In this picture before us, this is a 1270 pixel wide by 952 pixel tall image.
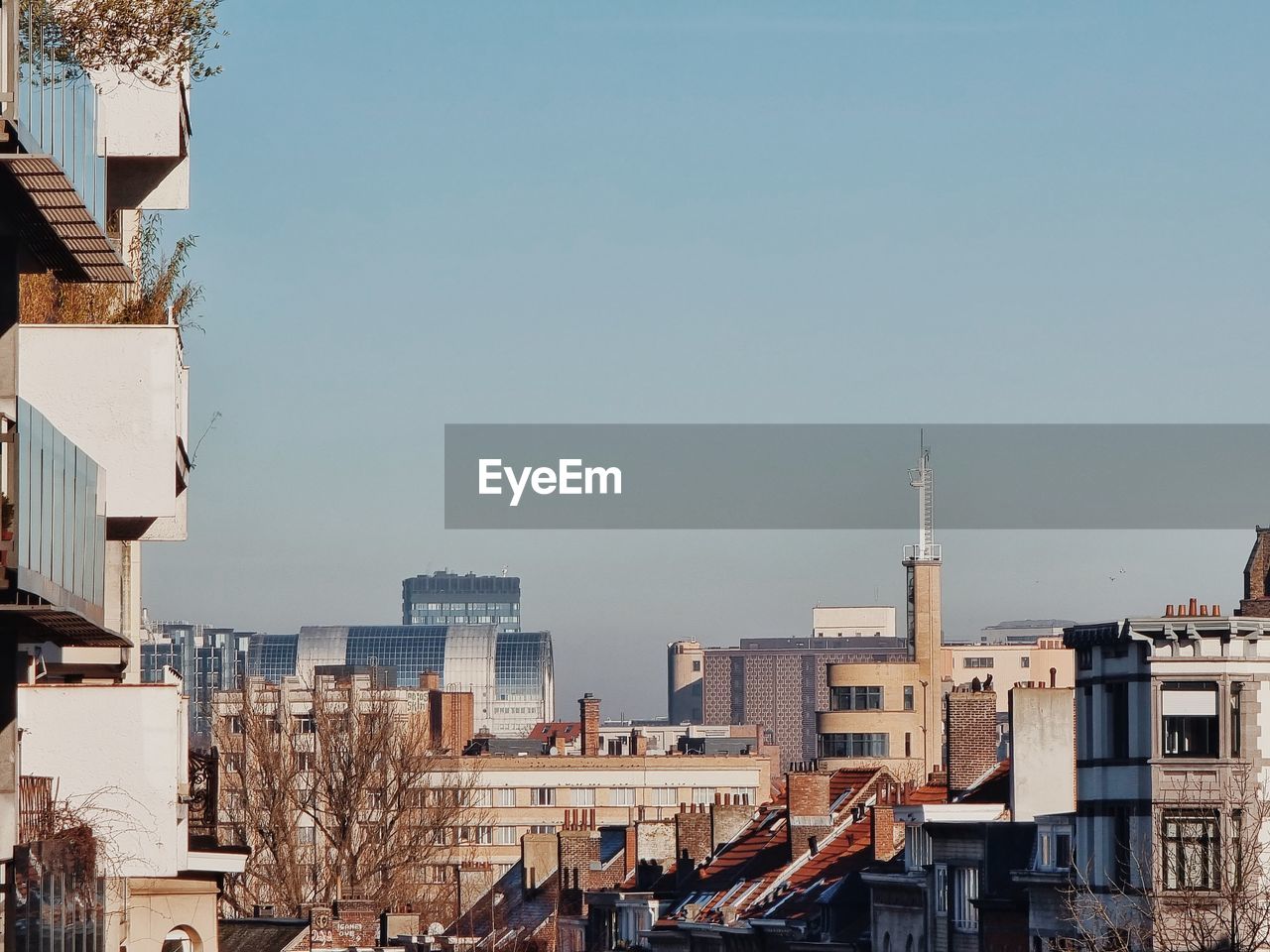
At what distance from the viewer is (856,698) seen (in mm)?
133250

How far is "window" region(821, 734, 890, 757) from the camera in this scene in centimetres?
13112

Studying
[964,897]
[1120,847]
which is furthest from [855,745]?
[1120,847]

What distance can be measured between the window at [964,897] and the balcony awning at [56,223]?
1539 inches

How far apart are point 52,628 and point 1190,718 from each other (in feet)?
110

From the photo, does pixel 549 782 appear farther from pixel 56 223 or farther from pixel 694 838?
pixel 56 223

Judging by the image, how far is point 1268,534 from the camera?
80.4 metres

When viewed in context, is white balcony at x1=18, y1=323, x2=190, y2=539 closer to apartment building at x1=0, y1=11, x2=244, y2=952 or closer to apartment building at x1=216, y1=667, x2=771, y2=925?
apartment building at x1=0, y1=11, x2=244, y2=952

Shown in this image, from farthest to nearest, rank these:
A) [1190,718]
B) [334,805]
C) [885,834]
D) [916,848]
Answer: [334,805] < [885,834] < [916,848] < [1190,718]

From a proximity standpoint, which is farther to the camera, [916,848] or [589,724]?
[589,724]

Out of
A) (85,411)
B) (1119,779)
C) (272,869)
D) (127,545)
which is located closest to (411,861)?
(272,869)

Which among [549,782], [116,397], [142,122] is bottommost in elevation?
[549,782]

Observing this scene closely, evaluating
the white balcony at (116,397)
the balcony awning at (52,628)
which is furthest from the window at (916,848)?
the balcony awning at (52,628)

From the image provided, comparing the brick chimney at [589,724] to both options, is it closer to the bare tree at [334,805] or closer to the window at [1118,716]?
the bare tree at [334,805]

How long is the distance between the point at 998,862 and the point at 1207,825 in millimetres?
9178
